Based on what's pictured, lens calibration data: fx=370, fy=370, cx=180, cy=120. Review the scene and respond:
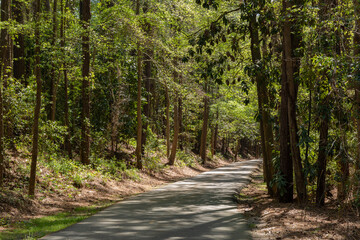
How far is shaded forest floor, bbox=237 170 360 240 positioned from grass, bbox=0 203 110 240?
4.66 meters

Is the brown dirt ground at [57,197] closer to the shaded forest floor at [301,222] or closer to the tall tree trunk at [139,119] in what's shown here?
the tall tree trunk at [139,119]

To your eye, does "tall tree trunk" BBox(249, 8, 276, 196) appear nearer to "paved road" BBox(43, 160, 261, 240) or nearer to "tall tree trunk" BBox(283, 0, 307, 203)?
"tall tree trunk" BBox(283, 0, 307, 203)

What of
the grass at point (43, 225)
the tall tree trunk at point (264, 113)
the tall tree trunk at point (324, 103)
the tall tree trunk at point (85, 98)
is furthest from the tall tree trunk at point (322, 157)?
the tall tree trunk at point (85, 98)

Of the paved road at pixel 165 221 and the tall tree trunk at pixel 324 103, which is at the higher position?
the tall tree trunk at pixel 324 103

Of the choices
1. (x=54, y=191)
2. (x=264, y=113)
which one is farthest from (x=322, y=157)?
(x=54, y=191)

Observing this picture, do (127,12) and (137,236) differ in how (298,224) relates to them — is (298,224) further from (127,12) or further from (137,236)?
(127,12)

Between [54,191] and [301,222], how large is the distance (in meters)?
8.64

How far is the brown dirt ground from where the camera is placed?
10.2 m

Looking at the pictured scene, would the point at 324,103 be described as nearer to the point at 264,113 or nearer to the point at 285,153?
the point at 285,153

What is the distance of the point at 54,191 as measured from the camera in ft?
43.6

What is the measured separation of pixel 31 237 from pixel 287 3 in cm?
989

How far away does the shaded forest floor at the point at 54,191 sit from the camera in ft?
34.1

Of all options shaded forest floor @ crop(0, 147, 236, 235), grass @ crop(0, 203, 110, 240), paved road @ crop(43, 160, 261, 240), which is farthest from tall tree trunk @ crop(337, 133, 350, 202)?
shaded forest floor @ crop(0, 147, 236, 235)

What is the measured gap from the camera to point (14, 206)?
10.4 metres
